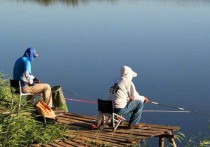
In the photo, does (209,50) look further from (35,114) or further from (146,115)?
(35,114)

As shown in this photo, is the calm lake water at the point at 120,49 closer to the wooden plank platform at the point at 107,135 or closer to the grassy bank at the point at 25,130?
the wooden plank platform at the point at 107,135

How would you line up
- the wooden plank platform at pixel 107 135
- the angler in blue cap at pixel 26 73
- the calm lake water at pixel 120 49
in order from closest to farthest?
1. the wooden plank platform at pixel 107 135
2. the angler in blue cap at pixel 26 73
3. the calm lake water at pixel 120 49

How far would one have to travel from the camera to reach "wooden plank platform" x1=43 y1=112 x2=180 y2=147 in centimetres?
Answer: 672

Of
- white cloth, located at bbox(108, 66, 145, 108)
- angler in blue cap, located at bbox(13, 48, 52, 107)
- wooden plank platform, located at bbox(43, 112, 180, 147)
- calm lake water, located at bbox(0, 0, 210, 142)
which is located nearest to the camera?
wooden plank platform, located at bbox(43, 112, 180, 147)

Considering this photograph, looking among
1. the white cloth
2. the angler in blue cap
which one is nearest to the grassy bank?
the white cloth

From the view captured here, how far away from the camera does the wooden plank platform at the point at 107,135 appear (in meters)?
6.72

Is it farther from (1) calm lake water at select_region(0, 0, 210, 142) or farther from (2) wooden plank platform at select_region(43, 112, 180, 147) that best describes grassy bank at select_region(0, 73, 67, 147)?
(1) calm lake water at select_region(0, 0, 210, 142)

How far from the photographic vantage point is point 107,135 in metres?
7.11

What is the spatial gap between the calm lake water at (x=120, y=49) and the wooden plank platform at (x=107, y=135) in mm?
2682

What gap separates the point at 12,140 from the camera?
635 centimetres

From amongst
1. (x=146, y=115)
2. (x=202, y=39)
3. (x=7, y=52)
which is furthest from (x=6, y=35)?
(x=146, y=115)

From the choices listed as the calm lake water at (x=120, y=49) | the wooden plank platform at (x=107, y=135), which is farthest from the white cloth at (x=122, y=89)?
the calm lake water at (x=120, y=49)

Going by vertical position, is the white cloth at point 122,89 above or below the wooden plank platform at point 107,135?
above

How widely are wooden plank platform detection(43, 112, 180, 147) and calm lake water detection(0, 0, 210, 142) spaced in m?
2.68
